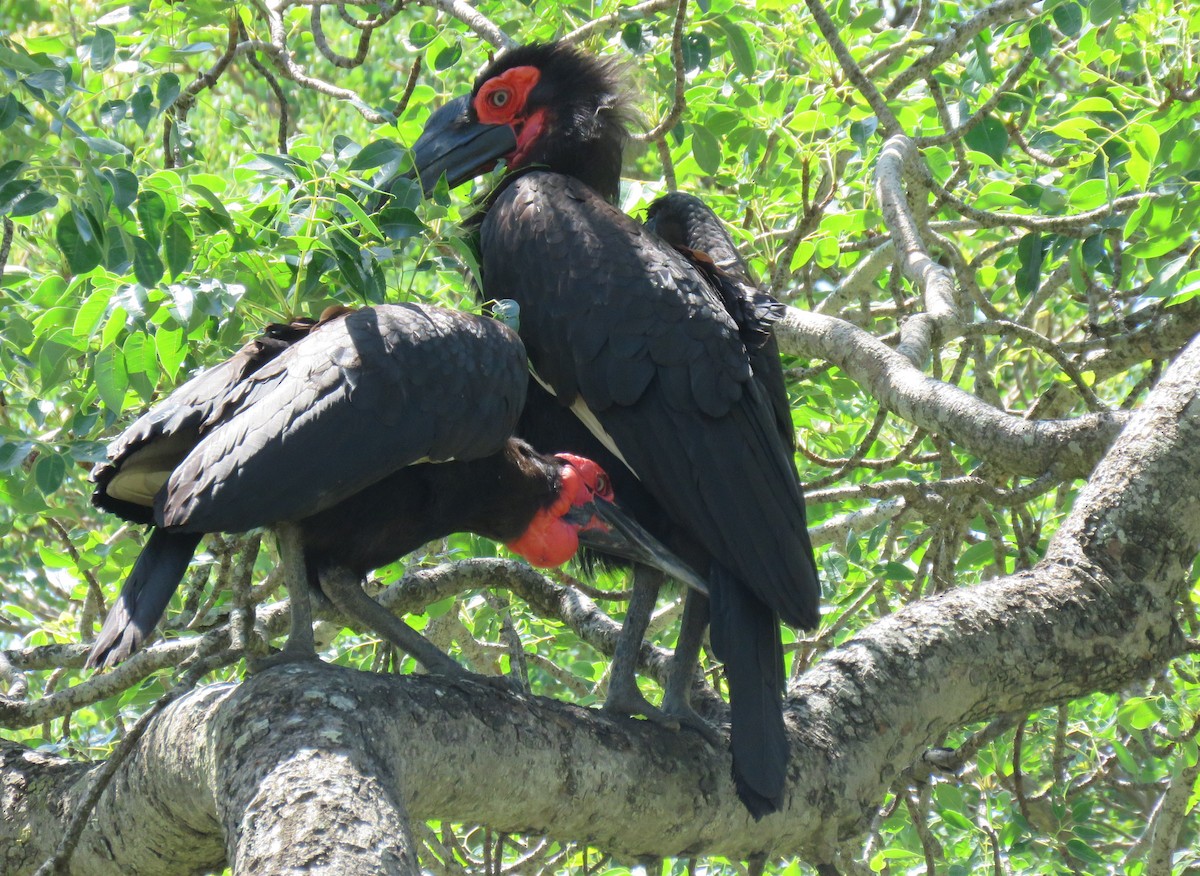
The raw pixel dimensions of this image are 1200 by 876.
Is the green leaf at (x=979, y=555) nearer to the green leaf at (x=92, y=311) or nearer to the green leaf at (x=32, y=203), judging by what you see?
the green leaf at (x=92, y=311)

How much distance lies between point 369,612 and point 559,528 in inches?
21.2

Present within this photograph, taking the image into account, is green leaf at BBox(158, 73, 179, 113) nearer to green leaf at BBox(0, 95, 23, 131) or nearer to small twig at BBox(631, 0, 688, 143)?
green leaf at BBox(0, 95, 23, 131)

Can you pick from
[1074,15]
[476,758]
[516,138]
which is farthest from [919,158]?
[476,758]

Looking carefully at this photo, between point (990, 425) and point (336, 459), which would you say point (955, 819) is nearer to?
point (990, 425)

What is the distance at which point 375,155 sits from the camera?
2.80 meters

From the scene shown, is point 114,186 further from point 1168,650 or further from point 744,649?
point 1168,650

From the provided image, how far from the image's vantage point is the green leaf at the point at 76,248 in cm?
242

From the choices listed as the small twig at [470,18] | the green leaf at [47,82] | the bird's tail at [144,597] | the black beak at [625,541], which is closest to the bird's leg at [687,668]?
the black beak at [625,541]

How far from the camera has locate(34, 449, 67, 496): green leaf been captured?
290 centimetres

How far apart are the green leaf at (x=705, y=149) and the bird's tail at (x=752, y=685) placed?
146cm

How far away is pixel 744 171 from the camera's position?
4.44 m

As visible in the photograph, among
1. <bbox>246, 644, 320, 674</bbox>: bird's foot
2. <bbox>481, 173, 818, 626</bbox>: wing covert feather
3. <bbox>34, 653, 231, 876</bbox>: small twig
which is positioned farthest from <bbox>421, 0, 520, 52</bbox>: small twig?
<bbox>34, 653, 231, 876</bbox>: small twig

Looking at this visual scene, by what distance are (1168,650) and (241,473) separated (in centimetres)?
199

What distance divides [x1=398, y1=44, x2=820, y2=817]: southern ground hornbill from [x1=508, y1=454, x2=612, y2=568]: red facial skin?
0.41 feet
